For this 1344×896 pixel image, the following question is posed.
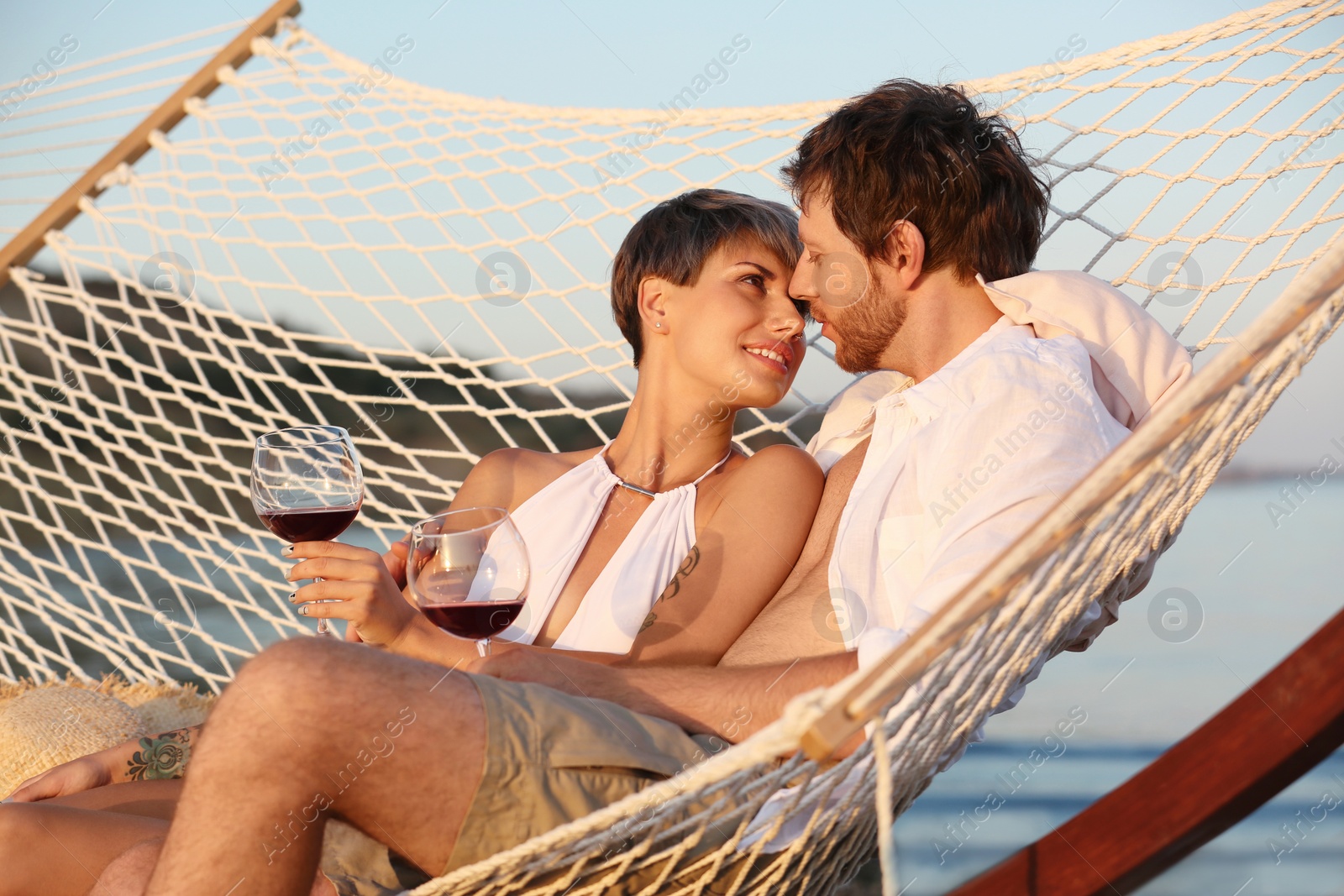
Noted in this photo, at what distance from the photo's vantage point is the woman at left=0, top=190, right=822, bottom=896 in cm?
115

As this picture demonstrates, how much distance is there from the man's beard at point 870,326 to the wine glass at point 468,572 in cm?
63

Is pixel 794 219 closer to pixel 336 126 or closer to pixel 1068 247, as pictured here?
pixel 1068 247

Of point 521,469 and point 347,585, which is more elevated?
point 521,469

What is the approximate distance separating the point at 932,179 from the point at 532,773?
1.00 metres

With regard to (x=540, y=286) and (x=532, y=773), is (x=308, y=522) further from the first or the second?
(x=540, y=286)

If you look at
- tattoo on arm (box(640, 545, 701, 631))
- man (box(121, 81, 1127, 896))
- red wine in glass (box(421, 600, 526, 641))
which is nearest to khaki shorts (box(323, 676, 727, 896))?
man (box(121, 81, 1127, 896))

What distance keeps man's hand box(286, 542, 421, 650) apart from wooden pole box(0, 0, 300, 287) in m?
1.84

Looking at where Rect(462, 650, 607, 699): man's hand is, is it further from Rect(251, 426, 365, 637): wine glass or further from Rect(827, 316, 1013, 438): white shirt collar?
Rect(827, 316, 1013, 438): white shirt collar

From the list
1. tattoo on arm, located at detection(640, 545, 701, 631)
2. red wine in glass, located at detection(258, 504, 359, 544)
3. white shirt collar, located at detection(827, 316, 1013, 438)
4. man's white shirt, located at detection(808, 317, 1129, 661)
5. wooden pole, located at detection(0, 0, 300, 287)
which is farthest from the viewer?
wooden pole, located at detection(0, 0, 300, 287)

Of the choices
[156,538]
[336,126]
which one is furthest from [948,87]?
[156,538]

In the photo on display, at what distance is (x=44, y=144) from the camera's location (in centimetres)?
241

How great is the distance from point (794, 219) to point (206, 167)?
1583 millimetres

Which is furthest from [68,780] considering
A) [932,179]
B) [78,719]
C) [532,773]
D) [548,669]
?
[932,179]

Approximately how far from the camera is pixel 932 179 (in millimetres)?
1473
